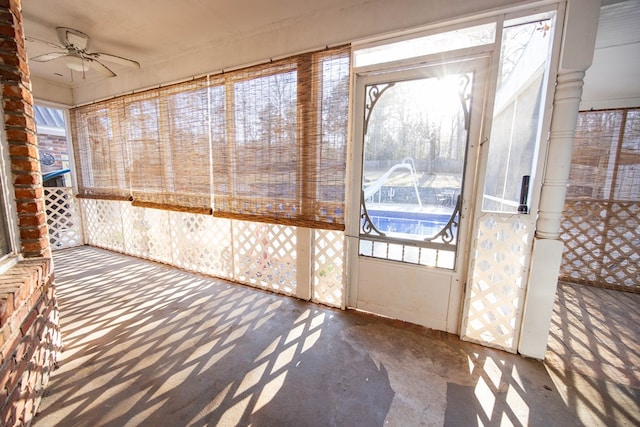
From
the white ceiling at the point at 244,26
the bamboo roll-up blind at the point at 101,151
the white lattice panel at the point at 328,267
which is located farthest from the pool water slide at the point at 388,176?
the bamboo roll-up blind at the point at 101,151

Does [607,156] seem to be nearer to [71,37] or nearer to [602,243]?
[602,243]

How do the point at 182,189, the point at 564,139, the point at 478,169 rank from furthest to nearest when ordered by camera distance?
the point at 182,189 → the point at 478,169 → the point at 564,139

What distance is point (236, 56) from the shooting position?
2594 mm

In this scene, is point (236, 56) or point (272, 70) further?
point (236, 56)

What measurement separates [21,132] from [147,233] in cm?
256

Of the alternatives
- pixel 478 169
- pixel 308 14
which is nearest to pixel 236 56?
pixel 308 14

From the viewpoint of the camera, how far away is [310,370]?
67.1 inches

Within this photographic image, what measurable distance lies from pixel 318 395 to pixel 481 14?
2656 millimetres

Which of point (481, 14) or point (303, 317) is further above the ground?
point (481, 14)

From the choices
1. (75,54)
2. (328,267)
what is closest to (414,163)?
(328,267)

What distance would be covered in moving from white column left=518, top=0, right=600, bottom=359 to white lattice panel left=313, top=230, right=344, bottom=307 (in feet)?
4.70

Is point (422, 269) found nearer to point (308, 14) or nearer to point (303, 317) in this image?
point (303, 317)

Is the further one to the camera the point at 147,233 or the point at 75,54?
the point at 147,233

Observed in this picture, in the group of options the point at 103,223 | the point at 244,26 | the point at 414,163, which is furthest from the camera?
the point at 103,223
